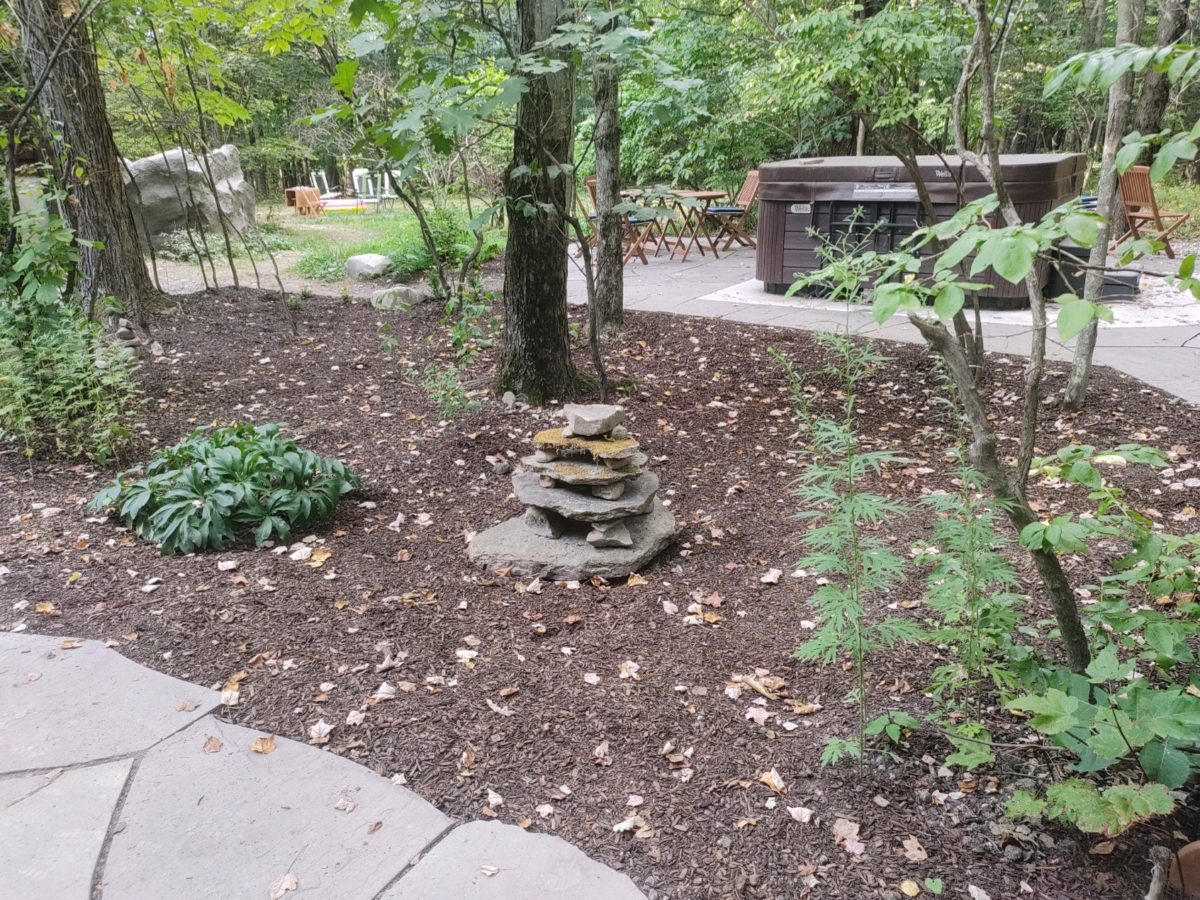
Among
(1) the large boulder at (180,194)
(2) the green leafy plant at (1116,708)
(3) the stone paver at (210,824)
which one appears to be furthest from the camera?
(1) the large boulder at (180,194)

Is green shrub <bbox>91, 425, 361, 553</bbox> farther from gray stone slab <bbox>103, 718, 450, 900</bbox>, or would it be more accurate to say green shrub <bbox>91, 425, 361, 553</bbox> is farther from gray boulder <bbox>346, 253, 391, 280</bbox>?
gray boulder <bbox>346, 253, 391, 280</bbox>

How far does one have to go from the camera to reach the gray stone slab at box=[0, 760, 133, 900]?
1.77 meters

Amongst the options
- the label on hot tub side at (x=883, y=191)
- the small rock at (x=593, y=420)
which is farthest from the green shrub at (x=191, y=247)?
the small rock at (x=593, y=420)

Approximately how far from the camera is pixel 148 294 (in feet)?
23.6

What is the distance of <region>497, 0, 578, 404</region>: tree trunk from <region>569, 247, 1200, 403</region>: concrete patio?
0.32 metres

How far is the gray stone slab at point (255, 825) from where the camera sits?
5.84ft

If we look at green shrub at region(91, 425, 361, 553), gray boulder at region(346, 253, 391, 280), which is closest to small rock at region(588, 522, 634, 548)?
green shrub at region(91, 425, 361, 553)

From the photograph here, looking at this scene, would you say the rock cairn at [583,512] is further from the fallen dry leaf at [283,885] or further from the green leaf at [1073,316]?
the green leaf at [1073,316]

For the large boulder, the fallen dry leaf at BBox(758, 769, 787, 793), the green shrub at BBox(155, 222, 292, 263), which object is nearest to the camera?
the fallen dry leaf at BBox(758, 769, 787, 793)

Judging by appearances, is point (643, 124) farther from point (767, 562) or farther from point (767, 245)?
point (767, 562)

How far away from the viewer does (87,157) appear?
5902 millimetres

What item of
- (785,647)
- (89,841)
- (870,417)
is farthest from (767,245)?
(89,841)

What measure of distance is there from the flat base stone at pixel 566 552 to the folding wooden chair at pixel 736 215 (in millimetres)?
8342

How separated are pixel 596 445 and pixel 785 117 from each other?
11270mm
